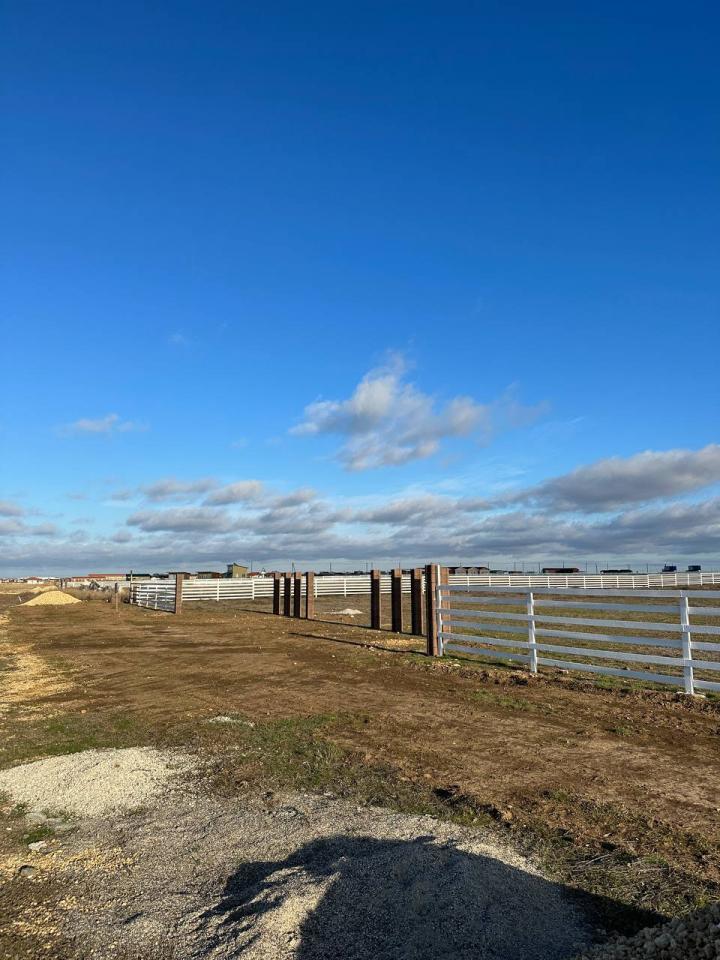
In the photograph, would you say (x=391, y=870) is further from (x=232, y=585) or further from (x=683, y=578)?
(x=683, y=578)

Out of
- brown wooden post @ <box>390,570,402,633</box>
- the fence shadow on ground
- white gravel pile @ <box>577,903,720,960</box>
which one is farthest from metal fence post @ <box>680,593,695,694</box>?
brown wooden post @ <box>390,570,402,633</box>

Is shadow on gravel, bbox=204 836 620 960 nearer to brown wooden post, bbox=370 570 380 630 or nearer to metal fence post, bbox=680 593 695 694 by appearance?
metal fence post, bbox=680 593 695 694

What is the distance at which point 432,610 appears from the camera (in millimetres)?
14258

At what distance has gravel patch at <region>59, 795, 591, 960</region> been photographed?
3115 millimetres

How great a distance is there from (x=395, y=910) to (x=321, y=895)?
1.35 ft

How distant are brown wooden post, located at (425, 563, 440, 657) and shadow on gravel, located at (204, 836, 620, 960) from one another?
1011 cm

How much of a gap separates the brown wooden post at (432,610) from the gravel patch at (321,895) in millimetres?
9464

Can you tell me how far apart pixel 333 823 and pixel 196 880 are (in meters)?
1.10

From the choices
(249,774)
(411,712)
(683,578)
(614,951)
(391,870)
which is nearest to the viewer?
(614,951)

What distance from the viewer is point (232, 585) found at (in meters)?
44.0

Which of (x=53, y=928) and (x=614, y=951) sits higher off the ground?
(x=614, y=951)

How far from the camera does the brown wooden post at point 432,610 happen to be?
14.1 m

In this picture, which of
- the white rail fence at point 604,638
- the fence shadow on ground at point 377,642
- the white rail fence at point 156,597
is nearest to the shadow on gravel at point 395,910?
the white rail fence at point 604,638

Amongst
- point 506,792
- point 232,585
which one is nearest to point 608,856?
point 506,792
